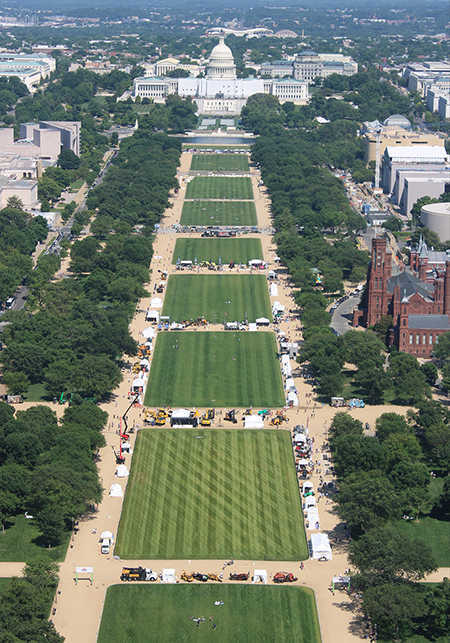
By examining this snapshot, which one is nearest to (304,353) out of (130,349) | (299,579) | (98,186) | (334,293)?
(130,349)

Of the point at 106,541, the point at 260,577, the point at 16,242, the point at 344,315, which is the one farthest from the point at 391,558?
the point at 16,242

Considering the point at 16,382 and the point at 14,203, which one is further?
the point at 14,203

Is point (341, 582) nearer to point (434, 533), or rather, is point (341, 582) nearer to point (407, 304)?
point (434, 533)

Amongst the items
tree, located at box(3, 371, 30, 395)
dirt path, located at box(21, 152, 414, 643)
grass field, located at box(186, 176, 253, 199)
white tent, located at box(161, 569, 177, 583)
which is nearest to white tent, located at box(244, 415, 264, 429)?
dirt path, located at box(21, 152, 414, 643)

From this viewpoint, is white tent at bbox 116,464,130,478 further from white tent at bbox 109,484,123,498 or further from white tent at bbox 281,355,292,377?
white tent at bbox 281,355,292,377

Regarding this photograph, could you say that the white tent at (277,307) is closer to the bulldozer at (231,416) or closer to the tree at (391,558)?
the bulldozer at (231,416)

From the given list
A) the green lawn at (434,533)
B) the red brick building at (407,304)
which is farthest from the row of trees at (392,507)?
the red brick building at (407,304)
